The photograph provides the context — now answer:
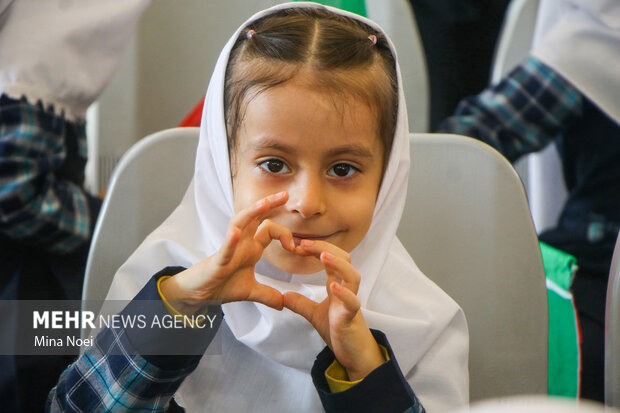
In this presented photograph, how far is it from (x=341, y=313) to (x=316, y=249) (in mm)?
60

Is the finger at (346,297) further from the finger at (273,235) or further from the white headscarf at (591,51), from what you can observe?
the white headscarf at (591,51)

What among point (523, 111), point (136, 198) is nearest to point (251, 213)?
point (136, 198)

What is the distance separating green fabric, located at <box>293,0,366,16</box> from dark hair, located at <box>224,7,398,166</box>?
28mm

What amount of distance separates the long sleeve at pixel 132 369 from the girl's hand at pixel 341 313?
0.10 m

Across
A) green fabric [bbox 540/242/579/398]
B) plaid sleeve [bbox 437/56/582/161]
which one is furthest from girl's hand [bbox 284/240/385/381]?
plaid sleeve [bbox 437/56/582/161]

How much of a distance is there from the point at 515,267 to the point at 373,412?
0.29 metres

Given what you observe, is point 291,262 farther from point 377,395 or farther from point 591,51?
point 591,51

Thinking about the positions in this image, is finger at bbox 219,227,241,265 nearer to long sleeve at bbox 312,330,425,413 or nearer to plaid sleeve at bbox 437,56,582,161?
long sleeve at bbox 312,330,425,413

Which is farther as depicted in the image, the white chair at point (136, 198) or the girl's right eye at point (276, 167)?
the white chair at point (136, 198)

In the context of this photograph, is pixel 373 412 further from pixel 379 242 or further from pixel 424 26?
pixel 424 26

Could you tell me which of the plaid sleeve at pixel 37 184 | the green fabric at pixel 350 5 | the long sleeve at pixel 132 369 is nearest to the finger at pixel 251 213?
the long sleeve at pixel 132 369

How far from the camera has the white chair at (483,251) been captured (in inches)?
33.7

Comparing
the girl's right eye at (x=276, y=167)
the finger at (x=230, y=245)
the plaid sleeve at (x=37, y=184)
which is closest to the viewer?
the finger at (x=230, y=245)

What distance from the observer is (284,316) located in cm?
75
